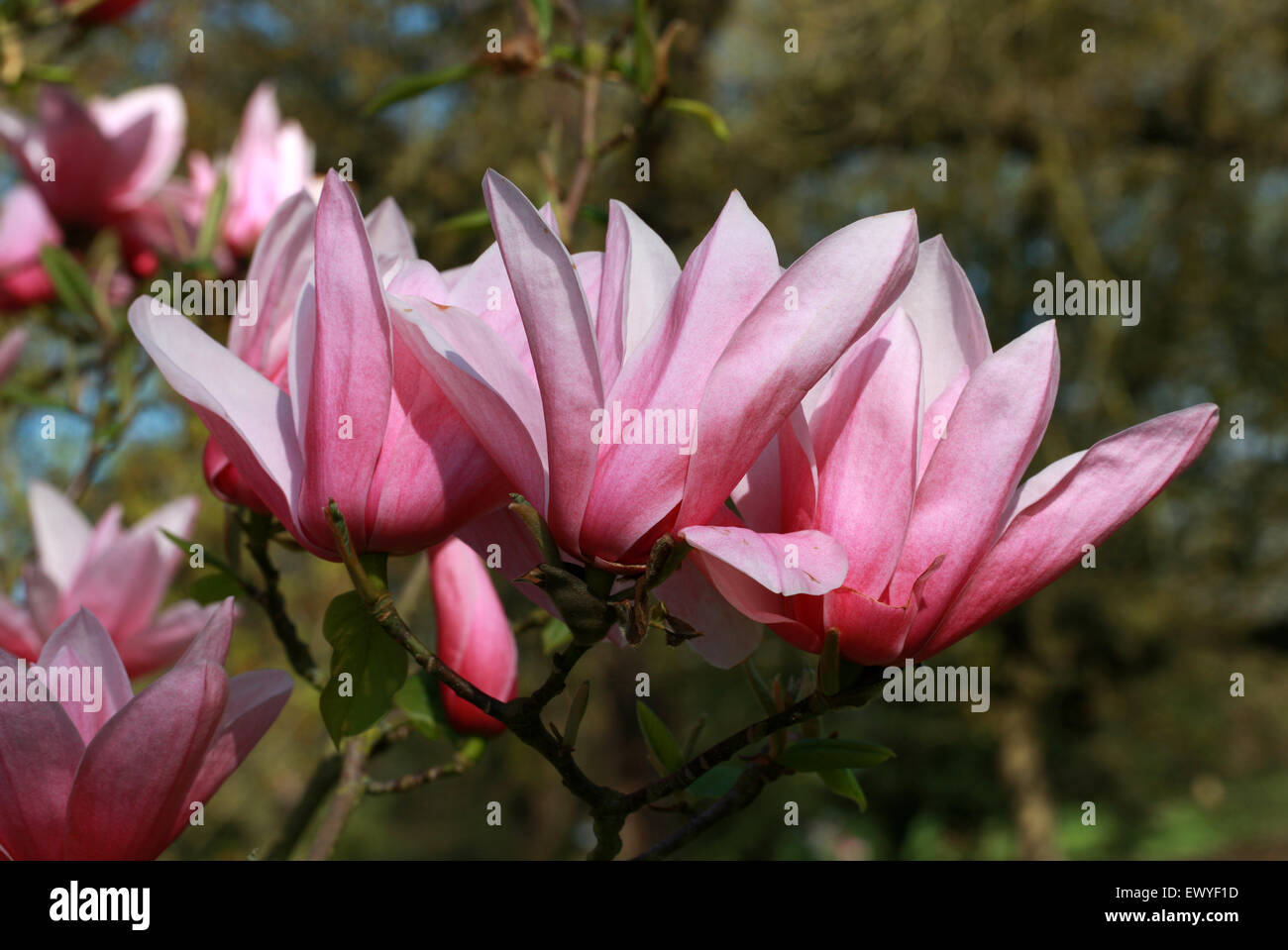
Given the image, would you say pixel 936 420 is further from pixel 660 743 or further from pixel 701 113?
pixel 701 113

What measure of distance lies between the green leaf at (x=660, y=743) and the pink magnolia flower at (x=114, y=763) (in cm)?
20

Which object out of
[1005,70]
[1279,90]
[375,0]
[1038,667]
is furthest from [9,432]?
[1038,667]

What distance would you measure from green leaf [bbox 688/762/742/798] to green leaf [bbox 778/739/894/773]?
87 mm

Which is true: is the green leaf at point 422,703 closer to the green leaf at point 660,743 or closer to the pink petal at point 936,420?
the green leaf at point 660,743

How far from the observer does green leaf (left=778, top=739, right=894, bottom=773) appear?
0.48 meters

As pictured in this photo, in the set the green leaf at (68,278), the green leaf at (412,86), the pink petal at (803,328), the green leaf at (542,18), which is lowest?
the pink petal at (803,328)

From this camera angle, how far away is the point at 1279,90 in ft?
14.3

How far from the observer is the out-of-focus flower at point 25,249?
1.13 meters

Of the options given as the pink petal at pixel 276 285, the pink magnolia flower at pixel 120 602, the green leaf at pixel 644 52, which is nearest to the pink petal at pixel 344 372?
the pink petal at pixel 276 285

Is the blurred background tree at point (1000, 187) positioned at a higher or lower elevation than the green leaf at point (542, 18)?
higher

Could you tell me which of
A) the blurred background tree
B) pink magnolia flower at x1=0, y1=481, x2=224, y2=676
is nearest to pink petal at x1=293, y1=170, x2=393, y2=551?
pink magnolia flower at x1=0, y1=481, x2=224, y2=676

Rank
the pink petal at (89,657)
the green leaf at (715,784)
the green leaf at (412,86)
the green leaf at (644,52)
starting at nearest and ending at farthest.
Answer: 1. the pink petal at (89,657)
2. the green leaf at (715,784)
3. the green leaf at (644,52)
4. the green leaf at (412,86)
